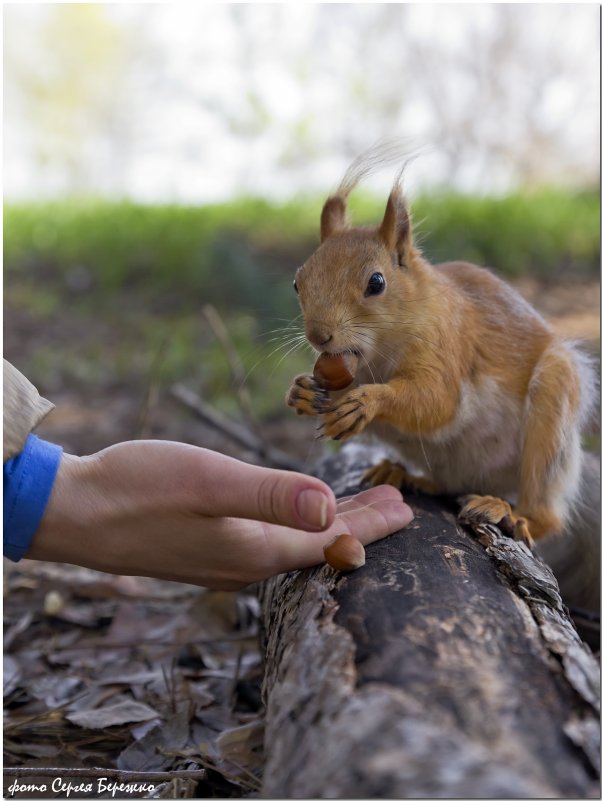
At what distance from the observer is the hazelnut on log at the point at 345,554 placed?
1.30m

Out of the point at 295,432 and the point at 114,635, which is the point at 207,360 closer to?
the point at 295,432

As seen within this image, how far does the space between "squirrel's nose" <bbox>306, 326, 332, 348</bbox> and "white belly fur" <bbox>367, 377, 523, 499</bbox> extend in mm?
259

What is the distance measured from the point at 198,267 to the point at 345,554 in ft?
14.4

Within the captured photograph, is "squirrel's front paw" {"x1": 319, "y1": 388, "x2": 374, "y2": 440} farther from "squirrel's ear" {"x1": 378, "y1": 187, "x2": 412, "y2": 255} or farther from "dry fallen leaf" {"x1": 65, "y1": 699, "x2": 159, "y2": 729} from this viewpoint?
"dry fallen leaf" {"x1": 65, "y1": 699, "x2": 159, "y2": 729}

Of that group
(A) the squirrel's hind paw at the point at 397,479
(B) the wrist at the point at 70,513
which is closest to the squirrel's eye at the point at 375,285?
(A) the squirrel's hind paw at the point at 397,479

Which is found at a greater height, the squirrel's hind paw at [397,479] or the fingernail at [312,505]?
the fingernail at [312,505]

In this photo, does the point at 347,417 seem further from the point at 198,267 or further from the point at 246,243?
the point at 246,243

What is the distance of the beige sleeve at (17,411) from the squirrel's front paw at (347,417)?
0.51 meters

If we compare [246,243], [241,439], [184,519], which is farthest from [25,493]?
[246,243]

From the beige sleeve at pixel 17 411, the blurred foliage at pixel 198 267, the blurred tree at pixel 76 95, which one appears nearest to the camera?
the beige sleeve at pixel 17 411

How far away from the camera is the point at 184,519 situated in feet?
4.41

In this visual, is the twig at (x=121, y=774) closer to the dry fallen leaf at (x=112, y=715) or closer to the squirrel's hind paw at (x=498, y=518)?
the dry fallen leaf at (x=112, y=715)

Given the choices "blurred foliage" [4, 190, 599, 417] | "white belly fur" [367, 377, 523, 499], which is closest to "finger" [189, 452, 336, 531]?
"white belly fur" [367, 377, 523, 499]

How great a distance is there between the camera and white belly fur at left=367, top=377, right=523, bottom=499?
180 centimetres
